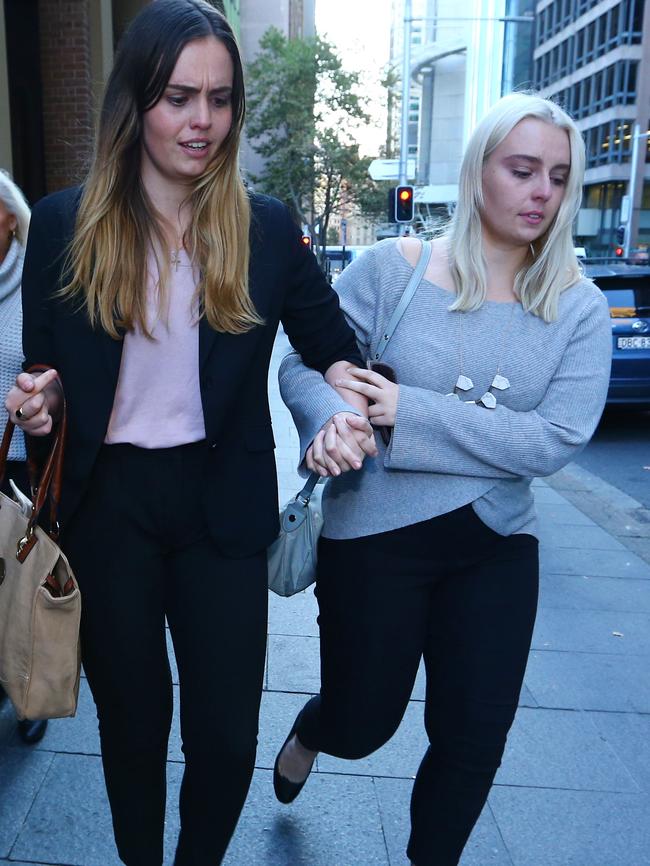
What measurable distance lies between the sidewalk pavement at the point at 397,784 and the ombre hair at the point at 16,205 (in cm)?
169

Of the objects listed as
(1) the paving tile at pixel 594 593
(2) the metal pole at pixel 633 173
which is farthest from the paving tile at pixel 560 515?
(2) the metal pole at pixel 633 173

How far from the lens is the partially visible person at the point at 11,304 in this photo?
2.73 metres

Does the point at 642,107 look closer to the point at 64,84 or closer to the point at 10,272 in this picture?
the point at 64,84

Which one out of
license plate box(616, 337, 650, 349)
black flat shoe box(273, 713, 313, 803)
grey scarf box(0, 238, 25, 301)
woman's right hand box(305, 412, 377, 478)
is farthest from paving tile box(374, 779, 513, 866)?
license plate box(616, 337, 650, 349)

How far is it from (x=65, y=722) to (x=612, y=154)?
6249 cm

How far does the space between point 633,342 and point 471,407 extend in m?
8.77

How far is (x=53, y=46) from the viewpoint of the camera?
969 centimetres

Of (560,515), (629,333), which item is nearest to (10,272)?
(560,515)

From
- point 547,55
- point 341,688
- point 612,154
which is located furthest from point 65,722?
point 547,55

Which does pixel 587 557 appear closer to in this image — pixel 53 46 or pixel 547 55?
pixel 53 46

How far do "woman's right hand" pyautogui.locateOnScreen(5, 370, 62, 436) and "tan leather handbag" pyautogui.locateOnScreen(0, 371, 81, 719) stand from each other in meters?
0.04

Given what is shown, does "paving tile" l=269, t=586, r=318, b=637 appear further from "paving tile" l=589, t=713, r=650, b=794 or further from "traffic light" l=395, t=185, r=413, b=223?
"traffic light" l=395, t=185, r=413, b=223

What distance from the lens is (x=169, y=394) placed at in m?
1.99

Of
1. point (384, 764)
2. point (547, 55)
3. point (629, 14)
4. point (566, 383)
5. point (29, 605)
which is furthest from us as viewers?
point (547, 55)
